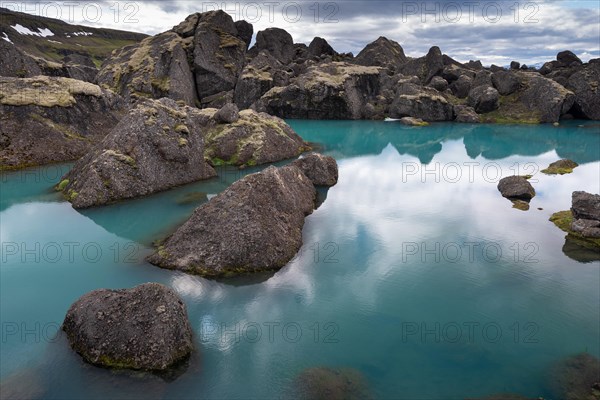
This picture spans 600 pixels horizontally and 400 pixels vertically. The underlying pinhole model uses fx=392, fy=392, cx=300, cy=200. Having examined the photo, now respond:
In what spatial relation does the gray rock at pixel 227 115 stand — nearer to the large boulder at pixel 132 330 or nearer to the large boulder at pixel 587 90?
the large boulder at pixel 132 330

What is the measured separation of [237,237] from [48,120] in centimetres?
4253

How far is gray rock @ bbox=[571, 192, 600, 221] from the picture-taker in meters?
31.4

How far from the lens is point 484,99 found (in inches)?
4301

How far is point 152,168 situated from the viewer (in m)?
39.7

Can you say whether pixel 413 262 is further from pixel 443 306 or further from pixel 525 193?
pixel 525 193

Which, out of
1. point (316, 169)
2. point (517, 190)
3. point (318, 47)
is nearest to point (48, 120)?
point (316, 169)

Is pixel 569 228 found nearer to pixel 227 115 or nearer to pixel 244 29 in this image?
pixel 227 115

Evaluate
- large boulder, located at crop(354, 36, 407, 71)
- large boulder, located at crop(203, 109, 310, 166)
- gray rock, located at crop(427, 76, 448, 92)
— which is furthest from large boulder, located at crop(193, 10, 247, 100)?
large boulder, located at crop(203, 109, 310, 166)

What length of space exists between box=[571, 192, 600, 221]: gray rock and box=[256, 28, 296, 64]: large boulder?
15097 cm

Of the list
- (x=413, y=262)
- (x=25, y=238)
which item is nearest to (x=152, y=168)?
(x=25, y=238)

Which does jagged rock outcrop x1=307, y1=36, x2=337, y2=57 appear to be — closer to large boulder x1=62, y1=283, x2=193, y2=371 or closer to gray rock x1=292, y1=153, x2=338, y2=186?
gray rock x1=292, y1=153, x2=338, y2=186

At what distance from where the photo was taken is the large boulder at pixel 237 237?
2441 cm

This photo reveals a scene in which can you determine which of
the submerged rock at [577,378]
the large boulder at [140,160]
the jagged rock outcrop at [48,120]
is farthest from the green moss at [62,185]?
the submerged rock at [577,378]

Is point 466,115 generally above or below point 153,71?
below
